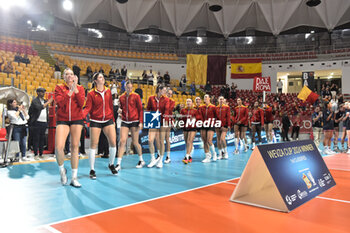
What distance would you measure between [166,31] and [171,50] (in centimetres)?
316

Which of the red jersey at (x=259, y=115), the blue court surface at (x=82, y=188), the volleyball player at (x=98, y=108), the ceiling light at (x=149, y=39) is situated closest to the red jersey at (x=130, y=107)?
the volleyball player at (x=98, y=108)

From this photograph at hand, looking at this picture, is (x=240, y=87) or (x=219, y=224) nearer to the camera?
(x=219, y=224)

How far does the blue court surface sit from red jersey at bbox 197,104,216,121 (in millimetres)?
1699

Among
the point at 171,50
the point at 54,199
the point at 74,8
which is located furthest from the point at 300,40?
the point at 54,199

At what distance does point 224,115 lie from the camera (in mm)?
8445

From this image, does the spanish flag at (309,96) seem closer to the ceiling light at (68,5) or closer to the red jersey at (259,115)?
the red jersey at (259,115)

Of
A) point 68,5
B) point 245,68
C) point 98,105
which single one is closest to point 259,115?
point 98,105

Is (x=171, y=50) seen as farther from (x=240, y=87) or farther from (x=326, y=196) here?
(x=326, y=196)

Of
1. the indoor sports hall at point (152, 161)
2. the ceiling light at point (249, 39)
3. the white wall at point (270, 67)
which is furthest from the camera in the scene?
the ceiling light at point (249, 39)

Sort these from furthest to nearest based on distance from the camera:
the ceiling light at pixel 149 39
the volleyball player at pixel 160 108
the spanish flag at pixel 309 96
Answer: the ceiling light at pixel 149 39, the spanish flag at pixel 309 96, the volleyball player at pixel 160 108

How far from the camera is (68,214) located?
3082mm

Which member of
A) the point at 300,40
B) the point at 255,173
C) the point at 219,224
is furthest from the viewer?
the point at 300,40

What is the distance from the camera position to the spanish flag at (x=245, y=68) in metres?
27.6

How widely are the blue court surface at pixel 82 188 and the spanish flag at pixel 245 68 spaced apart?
2264 centimetres
